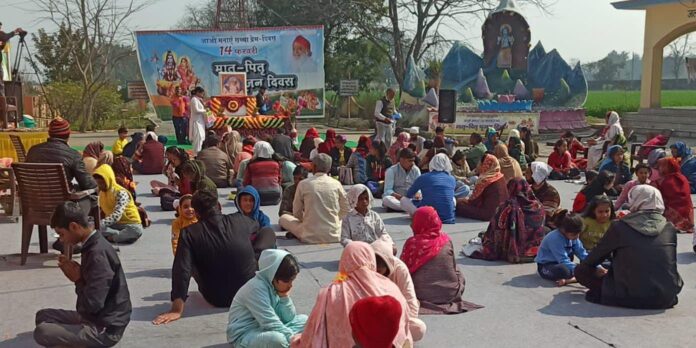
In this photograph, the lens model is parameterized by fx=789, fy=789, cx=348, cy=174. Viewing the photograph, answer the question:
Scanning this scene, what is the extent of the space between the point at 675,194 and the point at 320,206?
4.07 meters

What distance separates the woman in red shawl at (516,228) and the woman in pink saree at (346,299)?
A: 3429mm

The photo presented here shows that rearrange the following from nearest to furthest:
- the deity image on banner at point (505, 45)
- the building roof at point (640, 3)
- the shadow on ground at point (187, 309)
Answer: the shadow on ground at point (187, 309), the building roof at point (640, 3), the deity image on banner at point (505, 45)

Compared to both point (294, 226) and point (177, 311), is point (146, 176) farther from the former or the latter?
point (177, 311)

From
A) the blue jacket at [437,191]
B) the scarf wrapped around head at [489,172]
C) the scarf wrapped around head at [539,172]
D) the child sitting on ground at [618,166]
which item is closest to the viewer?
the scarf wrapped around head at [539,172]

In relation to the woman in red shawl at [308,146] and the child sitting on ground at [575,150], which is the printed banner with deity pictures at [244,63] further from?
the child sitting on ground at [575,150]

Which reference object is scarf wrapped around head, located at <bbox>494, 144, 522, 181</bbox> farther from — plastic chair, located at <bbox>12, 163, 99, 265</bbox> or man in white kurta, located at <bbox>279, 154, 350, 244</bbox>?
plastic chair, located at <bbox>12, 163, 99, 265</bbox>

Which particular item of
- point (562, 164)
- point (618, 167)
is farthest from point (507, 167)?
point (562, 164)

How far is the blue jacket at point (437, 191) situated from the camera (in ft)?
31.0

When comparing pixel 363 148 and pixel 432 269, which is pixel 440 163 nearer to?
pixel 363 148

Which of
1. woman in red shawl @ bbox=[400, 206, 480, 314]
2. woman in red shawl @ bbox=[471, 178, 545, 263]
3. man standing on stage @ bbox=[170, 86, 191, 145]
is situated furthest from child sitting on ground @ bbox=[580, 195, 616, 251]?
man standing on stage @ bbox=[170, 86, 191, 145]

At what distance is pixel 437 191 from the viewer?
373 inches

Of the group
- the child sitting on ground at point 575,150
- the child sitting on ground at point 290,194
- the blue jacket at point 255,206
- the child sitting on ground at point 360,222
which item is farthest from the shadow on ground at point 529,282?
the child sitting on ground at point 575,150

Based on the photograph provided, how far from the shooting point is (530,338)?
5.32 meters

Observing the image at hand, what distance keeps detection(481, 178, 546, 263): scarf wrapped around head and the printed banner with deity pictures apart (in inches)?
774
